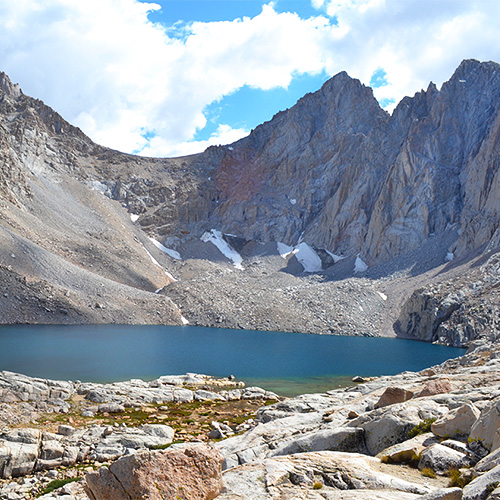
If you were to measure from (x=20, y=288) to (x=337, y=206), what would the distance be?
326ft

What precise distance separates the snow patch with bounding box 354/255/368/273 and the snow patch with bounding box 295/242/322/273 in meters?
10.5

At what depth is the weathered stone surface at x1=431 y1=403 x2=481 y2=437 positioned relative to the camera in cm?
1136

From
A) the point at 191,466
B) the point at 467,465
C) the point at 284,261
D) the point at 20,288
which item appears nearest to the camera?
the point at 191,466

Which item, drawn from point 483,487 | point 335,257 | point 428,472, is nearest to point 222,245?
point 335,257

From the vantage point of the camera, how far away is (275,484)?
9.19 m

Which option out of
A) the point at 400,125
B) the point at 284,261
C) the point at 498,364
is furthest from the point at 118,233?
the point at 498,364

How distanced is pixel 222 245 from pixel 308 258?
89.4 feet

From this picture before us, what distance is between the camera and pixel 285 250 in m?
146

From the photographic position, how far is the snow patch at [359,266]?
129238 mm

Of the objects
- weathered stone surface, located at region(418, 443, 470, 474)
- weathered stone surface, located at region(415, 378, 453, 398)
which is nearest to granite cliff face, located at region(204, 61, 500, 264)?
weathered stone surface, located at region(415, 378, 453, 398)

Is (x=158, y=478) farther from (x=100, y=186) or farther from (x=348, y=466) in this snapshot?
(x=100, y=186)

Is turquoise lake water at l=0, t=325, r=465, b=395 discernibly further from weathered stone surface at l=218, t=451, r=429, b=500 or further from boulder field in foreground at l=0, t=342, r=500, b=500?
weathered stone surface at l=218, t=451, r=429, b=500

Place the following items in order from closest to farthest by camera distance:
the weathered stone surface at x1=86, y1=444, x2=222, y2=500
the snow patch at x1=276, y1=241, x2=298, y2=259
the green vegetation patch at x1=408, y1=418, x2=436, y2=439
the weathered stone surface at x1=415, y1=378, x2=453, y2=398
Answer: the weathered stone surface at x1=86, y1=444, x2=222, y2=500 → the green vegetation patch at x1=408, y1=418, x2=436, y2=439 → the weathered stone surface at x1=415, y1=378, x2=453, y2=398 → the snow patch at x1=276, y1=241, x2=298, y2=259

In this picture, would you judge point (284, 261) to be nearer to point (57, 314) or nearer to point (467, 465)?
point (57, 314)
